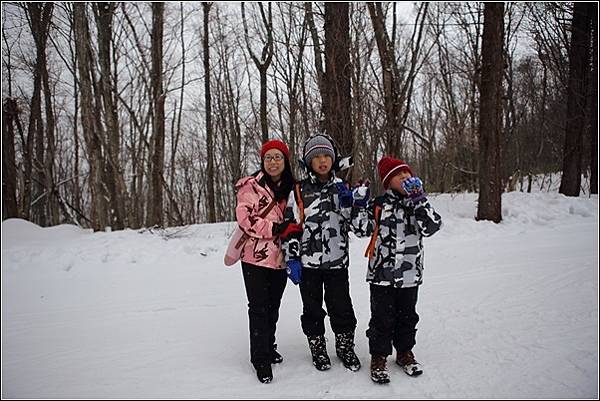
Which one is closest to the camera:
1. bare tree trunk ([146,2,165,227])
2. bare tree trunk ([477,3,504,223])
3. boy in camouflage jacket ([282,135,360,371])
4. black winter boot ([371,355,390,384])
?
black winter boot ([371,355,390,384])

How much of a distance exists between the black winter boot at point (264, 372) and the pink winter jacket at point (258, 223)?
28.4 inches

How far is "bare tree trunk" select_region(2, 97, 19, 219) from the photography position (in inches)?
427

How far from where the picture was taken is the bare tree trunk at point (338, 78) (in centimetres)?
745

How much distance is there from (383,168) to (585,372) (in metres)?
2.04

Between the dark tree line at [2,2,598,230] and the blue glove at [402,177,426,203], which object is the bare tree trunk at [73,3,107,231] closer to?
the dark tree line at [2,2,598,230]

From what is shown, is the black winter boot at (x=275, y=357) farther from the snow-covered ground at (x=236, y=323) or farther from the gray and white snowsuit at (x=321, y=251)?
the gray and white snowsuit at (x=321, y=251)

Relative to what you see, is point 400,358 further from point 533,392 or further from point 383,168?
point 383,168

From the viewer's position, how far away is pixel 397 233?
117 inches

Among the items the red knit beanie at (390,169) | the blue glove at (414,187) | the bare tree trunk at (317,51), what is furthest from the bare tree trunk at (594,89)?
the blue glove at (414,187)

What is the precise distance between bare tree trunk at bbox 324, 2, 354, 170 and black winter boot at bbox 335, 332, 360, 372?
4.78 meters

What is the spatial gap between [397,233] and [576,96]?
1202cm

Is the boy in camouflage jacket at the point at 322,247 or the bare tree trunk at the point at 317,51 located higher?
the bare tree trunk at the point at 317,51

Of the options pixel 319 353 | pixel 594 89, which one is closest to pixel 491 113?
pixel 594 89

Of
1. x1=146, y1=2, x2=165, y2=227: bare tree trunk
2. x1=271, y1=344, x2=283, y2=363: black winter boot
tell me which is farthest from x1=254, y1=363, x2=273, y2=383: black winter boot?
x1=146, y1=2, x2=165, y2=227: bare tree trunk
